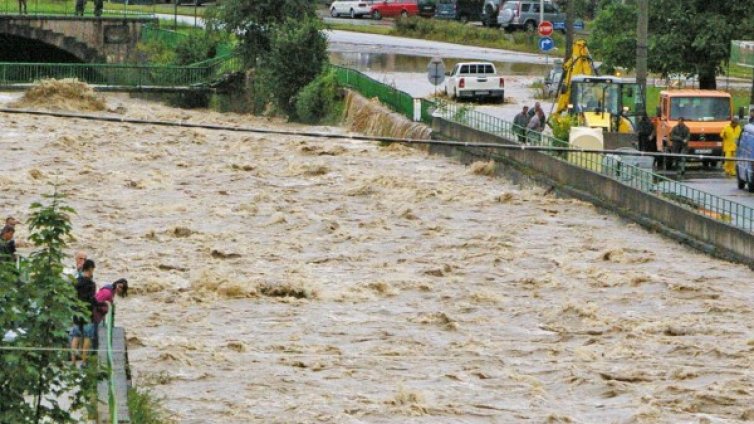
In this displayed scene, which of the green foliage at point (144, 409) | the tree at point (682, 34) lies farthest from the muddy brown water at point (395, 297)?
the tree at point (682, 34)

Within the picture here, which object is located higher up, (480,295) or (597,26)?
(597,26)

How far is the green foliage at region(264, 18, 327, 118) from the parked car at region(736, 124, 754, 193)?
2848 centimetres

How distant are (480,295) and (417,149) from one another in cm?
2303

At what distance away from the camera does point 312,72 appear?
230 feet

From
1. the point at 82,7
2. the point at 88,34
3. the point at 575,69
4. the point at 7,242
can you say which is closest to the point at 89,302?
the point at 7,242

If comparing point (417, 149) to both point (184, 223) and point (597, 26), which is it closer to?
point (597, 26)

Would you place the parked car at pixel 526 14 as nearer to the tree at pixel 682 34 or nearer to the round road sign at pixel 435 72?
the tree at pixel 682 34

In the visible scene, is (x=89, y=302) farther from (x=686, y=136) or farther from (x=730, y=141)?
(x=686, y=136)

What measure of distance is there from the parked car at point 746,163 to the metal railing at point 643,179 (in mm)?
1275

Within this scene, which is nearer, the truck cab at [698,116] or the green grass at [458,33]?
the truck cab at [698,116]

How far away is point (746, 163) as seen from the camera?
138 feet

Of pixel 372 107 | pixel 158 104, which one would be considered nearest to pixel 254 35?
pixel 158 104

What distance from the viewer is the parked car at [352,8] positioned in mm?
103938

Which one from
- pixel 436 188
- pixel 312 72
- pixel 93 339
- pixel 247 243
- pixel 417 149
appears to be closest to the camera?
pixel 93 339
